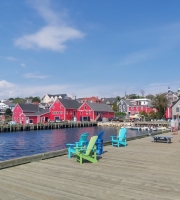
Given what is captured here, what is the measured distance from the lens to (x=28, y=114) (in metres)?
67.9

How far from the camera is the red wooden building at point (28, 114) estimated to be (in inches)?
2650

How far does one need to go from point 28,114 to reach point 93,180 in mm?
64076

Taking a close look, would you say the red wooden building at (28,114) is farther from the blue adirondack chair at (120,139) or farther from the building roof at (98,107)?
the blue adirondack chair at (120,139)

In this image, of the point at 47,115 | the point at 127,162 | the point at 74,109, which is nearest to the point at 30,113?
the point at 47,115

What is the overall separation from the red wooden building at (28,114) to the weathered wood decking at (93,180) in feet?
199

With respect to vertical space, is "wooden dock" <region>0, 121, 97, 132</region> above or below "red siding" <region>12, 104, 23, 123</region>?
below

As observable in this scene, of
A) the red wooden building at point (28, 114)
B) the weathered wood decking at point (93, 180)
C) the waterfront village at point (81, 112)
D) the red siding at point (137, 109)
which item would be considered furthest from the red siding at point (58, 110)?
the weathered wood decking at point (93, 180)

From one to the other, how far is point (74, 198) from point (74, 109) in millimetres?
71636

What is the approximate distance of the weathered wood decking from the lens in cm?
526

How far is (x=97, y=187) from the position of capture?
5797mm

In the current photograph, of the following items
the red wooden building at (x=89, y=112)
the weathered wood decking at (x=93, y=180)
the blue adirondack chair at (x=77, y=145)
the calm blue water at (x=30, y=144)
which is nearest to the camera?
the weathered wood decking at (x=93, y=180)

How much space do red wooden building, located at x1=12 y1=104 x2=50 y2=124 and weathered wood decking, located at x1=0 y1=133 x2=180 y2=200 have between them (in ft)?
199

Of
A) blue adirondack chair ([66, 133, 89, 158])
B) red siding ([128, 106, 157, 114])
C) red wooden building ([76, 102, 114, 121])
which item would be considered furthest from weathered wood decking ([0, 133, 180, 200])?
red siding ([128, 106, 157, 114])

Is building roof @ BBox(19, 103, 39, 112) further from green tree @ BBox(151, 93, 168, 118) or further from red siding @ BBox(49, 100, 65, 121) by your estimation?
green tree @ BBox(151, 93, 168, 118)
